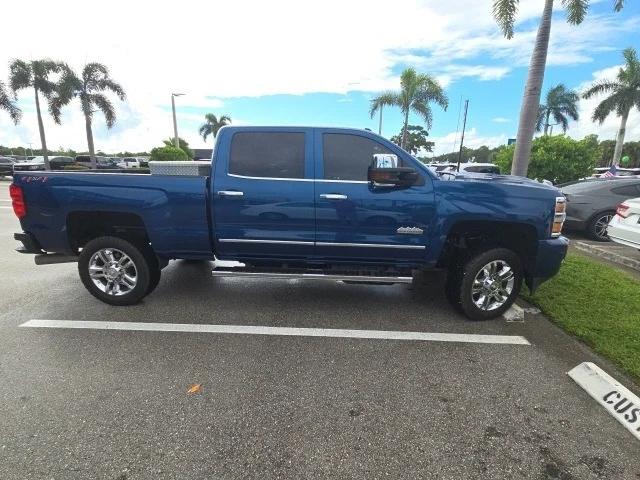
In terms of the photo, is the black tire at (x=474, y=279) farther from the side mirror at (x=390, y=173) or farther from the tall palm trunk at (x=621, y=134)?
the tall palm trunk at (x=621, y=134)

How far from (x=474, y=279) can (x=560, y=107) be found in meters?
44.1

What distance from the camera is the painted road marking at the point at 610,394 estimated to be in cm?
263

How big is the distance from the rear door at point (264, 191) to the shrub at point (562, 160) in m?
11.9

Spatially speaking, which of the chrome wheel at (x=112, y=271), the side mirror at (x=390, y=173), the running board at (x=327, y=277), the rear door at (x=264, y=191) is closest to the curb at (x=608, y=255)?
the running board at (x=327, y=277)

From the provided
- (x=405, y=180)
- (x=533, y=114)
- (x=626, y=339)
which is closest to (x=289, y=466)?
(x=405, y=180)

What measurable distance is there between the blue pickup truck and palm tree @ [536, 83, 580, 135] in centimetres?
4101

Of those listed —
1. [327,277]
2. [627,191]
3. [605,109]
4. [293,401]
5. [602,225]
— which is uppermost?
[605,109]

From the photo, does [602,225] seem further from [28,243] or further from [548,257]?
[28,243]

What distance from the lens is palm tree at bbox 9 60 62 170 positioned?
23875mm

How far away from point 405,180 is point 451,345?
1.68 m

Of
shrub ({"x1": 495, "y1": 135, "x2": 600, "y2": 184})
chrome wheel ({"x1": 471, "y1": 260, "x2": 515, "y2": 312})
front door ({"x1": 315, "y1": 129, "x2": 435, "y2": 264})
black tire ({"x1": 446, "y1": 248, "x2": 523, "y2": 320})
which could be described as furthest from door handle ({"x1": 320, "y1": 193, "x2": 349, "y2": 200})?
shrub ({"x1": 495, "y1": 135, "x2": 600, "y2": 184})

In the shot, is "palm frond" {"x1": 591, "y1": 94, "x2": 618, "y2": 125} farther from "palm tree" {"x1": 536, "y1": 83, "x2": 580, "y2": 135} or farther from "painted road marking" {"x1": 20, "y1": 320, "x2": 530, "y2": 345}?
"painted road marking" {"x1": 20, "y1": 320, "x2": 530, "y2": 345}

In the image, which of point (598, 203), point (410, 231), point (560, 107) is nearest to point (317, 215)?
point (410, 231)

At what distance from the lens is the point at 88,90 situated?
82.9ft
